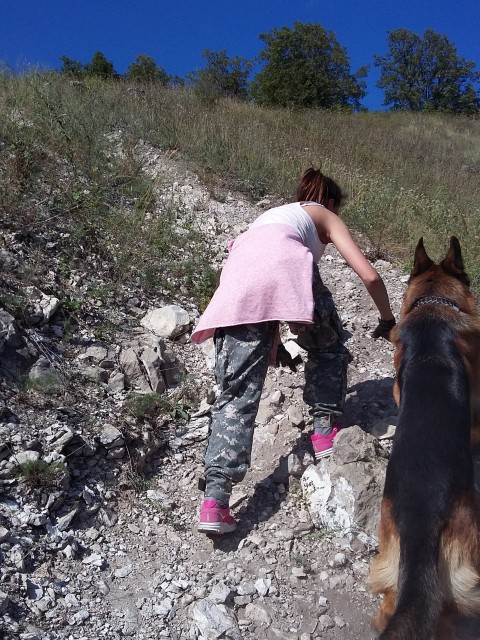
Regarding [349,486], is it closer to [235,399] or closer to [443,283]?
[235,399]

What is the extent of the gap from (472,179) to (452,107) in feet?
78.1

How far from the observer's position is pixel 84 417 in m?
3.23

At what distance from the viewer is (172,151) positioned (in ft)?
22.5

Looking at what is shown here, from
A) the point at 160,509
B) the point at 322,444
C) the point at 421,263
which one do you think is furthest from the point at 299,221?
the point at 160,509

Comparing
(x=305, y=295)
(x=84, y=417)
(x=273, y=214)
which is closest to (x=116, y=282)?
(x=84, y=417)

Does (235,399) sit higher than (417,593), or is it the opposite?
(235,399)

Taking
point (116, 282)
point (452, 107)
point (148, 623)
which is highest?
point (452, 107)

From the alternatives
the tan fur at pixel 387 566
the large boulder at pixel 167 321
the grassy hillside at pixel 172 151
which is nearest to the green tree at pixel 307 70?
the grassy hillside at pixel 172 151

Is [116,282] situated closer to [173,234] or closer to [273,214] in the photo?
[173,234]

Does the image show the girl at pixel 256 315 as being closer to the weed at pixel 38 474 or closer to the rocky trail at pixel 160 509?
the rocky trail at pixel 160 509

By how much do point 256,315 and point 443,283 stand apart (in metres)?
1.16

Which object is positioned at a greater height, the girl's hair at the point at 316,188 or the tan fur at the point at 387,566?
the girl's hair at the point at 316,188

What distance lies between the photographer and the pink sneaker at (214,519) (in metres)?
2.72

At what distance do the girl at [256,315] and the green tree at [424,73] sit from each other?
31.4 meters
